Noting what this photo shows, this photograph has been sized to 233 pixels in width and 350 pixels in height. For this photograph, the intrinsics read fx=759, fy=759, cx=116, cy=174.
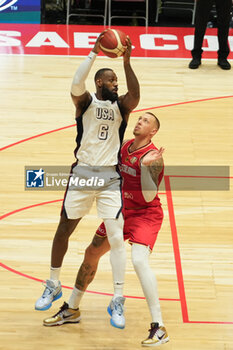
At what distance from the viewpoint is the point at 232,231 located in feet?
29.0

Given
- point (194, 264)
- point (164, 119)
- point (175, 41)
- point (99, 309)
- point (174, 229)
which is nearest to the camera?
point (99, 309)

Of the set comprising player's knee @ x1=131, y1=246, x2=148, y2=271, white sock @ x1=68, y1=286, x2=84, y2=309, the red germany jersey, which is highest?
the red germany jersey

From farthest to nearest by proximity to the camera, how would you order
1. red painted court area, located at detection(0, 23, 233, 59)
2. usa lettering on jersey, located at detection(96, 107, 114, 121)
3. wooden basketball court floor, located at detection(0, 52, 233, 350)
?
1. red painted court area, located at detection(0, 23, 233, 59)
2. wooden basketball court floor, located at detection(0, 52, 233, 350)
3. usa lettering on jersey, located at detection(96, 107, 114, 121)

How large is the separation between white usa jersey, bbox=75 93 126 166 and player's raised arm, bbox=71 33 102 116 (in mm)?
66

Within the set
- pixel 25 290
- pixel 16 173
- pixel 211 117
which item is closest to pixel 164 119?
pixel 211 117

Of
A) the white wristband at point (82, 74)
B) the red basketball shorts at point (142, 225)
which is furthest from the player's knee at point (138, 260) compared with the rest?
the white wristband at point (82, 74)

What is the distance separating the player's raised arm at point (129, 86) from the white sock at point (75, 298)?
1.73m

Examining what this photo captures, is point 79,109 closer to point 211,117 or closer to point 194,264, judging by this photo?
point 194,264

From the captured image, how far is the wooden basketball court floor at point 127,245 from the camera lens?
7078mm

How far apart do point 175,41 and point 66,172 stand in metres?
6.04

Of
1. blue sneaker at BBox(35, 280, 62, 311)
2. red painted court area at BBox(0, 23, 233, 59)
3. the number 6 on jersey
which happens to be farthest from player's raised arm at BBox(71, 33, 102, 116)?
red painted court area at BBox(0, 23, 233, 59)

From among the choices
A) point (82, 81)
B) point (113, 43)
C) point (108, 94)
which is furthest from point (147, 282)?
point (113, 43)

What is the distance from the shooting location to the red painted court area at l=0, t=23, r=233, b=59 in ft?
47.0

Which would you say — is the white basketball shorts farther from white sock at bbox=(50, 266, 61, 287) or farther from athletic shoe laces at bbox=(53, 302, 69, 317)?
athletic shoe laces at bbox=(53, 302, 69, 317)
